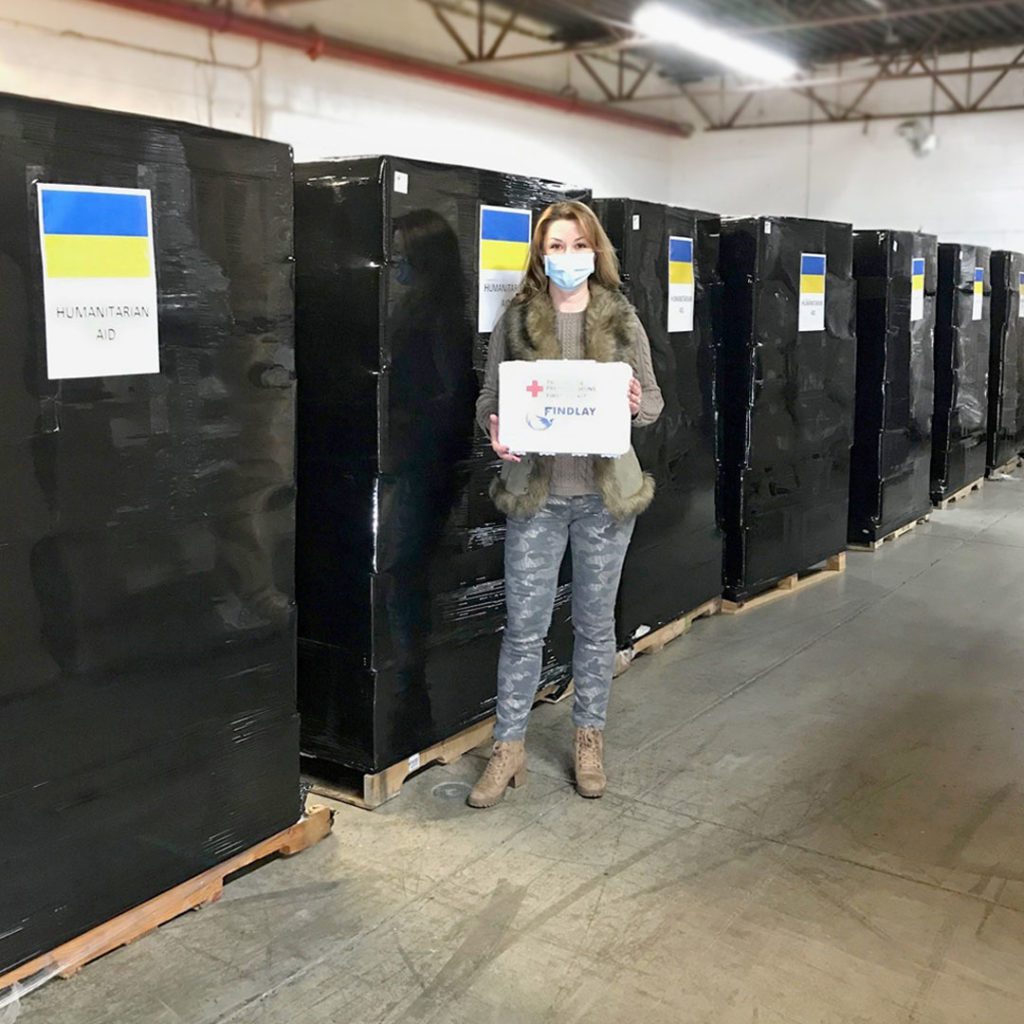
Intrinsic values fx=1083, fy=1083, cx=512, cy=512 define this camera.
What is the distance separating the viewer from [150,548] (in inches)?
86.4

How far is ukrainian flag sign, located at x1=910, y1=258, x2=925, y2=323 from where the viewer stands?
6.11m

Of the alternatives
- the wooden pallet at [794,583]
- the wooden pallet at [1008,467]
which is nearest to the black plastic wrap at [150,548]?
the wooden pallet at [794,583]

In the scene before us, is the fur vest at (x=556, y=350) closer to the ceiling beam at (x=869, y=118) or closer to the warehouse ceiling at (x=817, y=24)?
the warehouse ceiling at (x=817, y=24)

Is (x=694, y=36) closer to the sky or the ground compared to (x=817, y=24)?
closer to the ground

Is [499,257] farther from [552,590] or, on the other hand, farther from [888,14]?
[888,14]

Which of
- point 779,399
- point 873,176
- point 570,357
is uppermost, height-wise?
point 873,176

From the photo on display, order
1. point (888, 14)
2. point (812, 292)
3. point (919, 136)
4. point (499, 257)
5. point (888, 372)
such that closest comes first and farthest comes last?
point (499, 257), point (812, 292), point (888, 372), point (888, 14), point (919, 136)

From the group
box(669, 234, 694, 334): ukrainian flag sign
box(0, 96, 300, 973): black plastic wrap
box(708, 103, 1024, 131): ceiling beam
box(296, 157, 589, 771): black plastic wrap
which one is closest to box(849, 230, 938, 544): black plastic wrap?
box(669, 234, 694, 334): ukrainian flag sign

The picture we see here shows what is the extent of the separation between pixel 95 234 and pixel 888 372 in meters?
4.90

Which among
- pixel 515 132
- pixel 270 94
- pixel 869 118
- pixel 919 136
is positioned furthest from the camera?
pixel 869 118

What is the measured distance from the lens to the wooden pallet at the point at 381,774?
9.78 feet

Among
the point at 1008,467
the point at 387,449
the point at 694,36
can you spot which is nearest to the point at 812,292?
the point at 387,449

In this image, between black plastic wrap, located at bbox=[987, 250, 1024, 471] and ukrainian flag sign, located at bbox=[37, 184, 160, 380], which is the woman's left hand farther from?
black plastic wrap, located at bbox=[987, 250, 1024, 471]

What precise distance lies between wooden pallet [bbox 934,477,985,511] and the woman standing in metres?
5.25
